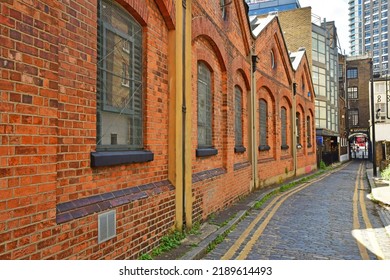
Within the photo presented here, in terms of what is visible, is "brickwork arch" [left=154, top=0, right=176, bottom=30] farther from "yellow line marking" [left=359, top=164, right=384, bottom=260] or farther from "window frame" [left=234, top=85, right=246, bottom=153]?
"window frame" [left=234, top=85, right=246, bottom=153]

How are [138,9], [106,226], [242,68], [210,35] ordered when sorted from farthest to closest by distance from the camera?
[242,68] → [210,35] → [138,9] → [106,226]

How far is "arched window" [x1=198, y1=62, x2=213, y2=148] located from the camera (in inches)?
297

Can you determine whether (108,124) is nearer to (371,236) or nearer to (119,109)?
(119,109)

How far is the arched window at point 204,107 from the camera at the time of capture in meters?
7.54

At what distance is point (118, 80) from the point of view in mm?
4402

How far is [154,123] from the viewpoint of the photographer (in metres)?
5.16

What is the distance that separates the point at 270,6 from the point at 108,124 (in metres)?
62.1

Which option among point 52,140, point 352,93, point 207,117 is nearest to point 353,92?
point 352,93

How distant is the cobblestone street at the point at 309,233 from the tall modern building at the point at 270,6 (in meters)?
54.7

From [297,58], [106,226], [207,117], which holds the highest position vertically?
[297,58]

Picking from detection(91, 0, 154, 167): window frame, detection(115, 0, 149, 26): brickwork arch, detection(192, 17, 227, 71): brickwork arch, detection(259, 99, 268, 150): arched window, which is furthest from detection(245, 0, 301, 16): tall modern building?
detection(91, 0, 154, 167): window frame

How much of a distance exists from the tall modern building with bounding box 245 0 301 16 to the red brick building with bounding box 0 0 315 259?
182 feet

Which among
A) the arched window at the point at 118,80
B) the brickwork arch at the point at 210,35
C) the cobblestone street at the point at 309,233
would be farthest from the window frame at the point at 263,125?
the arched window at the point at 118,80

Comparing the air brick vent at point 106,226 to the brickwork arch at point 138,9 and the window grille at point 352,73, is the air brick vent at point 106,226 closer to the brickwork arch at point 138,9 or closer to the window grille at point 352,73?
the brickwork arch at point 138,9
